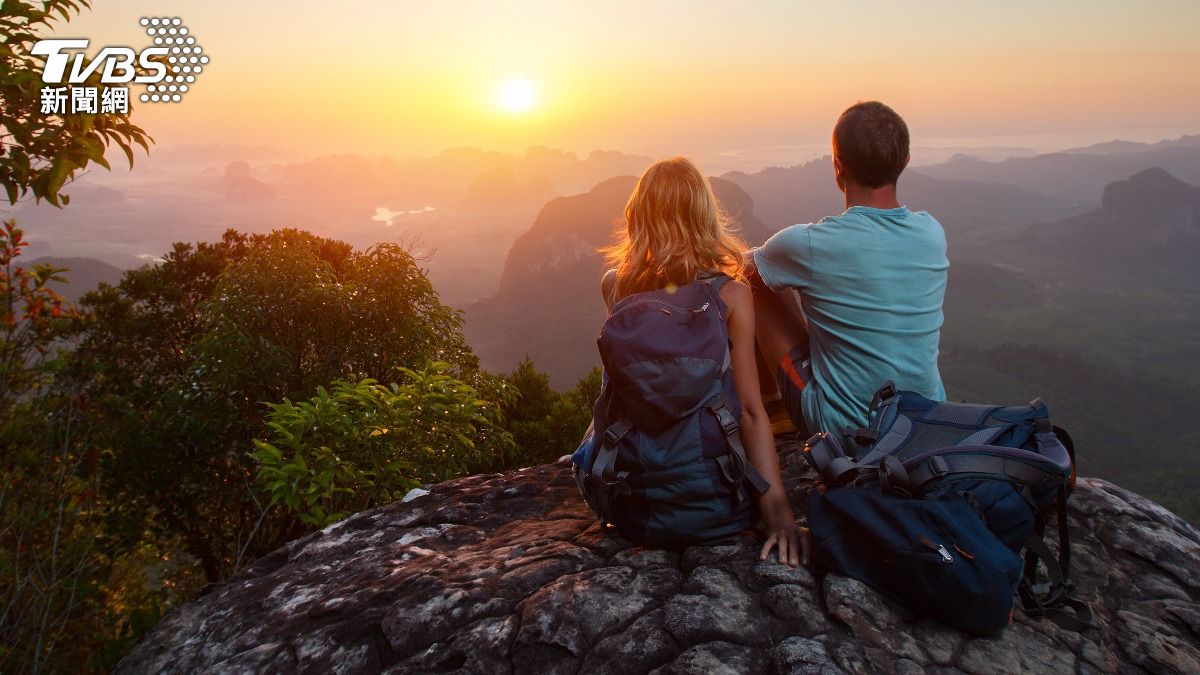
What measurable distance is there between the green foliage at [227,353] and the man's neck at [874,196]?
23.3ft

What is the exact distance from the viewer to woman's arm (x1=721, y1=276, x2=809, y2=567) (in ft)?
11.5

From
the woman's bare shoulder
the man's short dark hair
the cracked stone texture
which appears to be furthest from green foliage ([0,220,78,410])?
the man's short dark hair

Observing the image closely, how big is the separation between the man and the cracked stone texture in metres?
0.93

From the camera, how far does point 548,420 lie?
1434cm

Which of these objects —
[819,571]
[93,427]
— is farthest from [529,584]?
[93,427]

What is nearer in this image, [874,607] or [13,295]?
[874,607]

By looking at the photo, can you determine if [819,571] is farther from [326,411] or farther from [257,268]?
[257,268]

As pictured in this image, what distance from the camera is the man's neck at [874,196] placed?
395 centimetres

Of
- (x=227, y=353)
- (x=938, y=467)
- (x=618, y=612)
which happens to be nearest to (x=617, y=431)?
(x=618, y=612)

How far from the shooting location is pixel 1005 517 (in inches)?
120

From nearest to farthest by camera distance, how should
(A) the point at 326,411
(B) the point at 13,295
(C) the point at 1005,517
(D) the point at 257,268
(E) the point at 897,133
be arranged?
(C) the point at 1005,517
(E) the point at 897,133
(A) the point at 326,411
(B) the point at 13,295
(D) the point at 257,268

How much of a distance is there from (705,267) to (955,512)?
1.69 m

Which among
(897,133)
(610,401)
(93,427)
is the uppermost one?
(897,133)

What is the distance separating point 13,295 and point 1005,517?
12.2m
